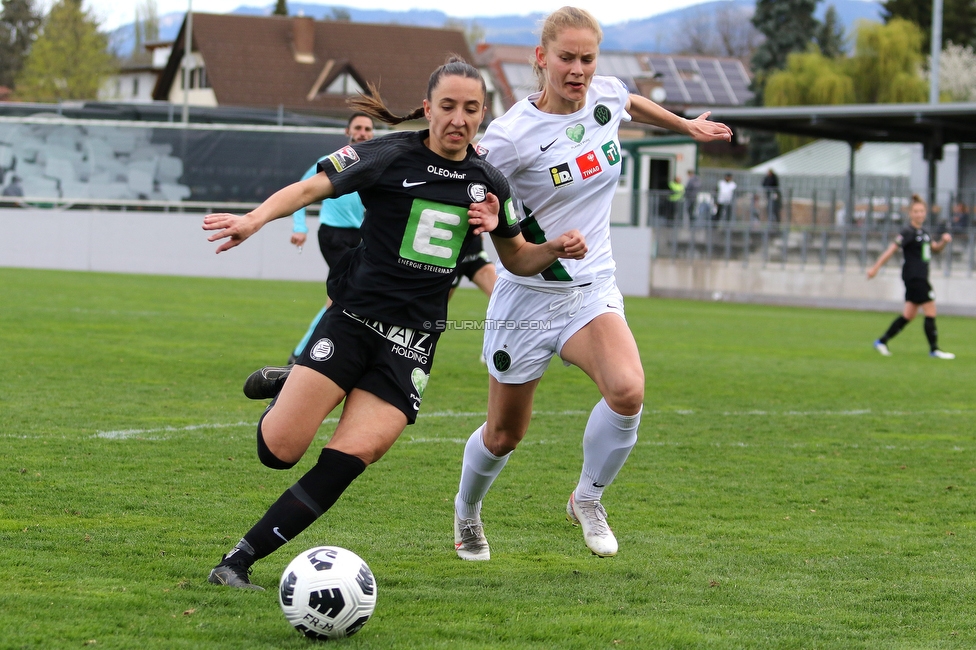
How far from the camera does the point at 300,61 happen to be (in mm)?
56625

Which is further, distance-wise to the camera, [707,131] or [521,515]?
[521,515]

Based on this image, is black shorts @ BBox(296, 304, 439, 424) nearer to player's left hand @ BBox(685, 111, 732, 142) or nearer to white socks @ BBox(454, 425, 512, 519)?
white socks @ BBox(454, 425, 512, 519)

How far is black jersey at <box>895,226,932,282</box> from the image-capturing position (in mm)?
16359

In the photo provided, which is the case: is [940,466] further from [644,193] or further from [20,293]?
[644,193]

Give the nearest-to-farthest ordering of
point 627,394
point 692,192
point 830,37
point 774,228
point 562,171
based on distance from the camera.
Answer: point 627,394 < point 562,171 < point 774,228 < point 692,192 < point 830,37

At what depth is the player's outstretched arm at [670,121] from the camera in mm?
5625

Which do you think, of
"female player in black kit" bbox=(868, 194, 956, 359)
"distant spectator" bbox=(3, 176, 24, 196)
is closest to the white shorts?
"female player in black kit" bbox=(868, 194, 956, 359)

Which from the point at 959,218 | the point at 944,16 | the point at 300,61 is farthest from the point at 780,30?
the point at 959,218

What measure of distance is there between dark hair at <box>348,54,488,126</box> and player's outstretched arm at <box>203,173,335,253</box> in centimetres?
56

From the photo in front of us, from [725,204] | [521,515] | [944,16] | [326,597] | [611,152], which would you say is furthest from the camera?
[944,16]

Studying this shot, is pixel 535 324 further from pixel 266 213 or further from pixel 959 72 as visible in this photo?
pixel 959 72

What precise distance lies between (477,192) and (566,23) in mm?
945

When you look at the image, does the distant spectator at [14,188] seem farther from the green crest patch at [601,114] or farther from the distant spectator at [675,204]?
the green crest patch at [601,114]

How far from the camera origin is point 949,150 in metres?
37.3
